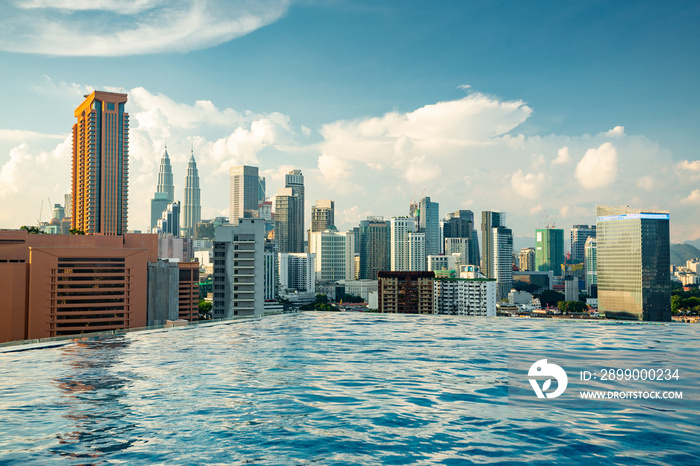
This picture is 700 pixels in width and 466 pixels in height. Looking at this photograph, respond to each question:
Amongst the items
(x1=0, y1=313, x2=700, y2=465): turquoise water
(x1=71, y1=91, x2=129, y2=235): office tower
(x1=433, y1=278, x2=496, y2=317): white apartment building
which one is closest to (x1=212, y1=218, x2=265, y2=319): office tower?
(x1=0, y1=313, x2=700, y2=465): turquoise water

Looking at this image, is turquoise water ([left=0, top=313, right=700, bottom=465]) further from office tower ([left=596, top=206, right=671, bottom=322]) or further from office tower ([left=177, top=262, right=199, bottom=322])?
office tower ([left=596, top=206, right=671, bottom=322])

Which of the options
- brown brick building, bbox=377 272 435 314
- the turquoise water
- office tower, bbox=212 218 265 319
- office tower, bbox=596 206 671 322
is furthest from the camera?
office tower, bbox=596 206 671 322

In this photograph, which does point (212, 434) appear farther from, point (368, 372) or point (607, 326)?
point (607, 326)

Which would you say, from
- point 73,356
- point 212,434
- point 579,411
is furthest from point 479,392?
point 73,356

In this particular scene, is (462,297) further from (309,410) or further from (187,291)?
(309,410)

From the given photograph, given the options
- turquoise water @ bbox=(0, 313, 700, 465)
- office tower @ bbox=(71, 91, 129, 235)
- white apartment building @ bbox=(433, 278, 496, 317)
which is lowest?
white apartment building @ bbox=(433, 278, 496, 317)

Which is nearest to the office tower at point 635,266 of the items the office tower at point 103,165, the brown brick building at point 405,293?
the brown brick building at point 405,293

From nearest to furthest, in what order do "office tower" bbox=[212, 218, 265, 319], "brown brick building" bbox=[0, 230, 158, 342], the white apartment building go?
1. "brown brick building" bbox=[0, 230, 158, 342]
2. "office tower" bbox=[212, 218, 265, 319]
3. the white apartment building
